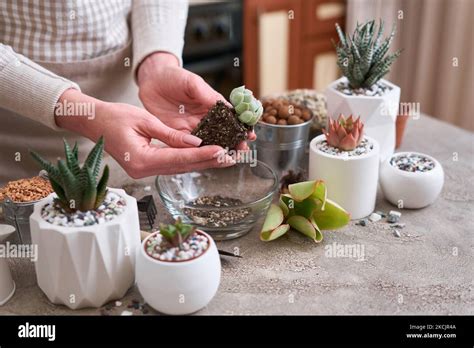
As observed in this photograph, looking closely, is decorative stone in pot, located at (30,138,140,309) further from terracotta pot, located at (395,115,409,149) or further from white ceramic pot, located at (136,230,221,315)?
terracotta pot, located at (395,115,409,149)

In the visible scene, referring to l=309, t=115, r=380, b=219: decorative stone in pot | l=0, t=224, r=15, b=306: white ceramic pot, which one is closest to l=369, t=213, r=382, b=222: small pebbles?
l=309, t=115, r=380, b=219: decorative stone in pot

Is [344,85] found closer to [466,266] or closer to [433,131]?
[433,131]

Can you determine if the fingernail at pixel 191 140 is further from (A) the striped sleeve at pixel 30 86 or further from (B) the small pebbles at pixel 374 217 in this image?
(B) the small pebbles at pixel 374 217

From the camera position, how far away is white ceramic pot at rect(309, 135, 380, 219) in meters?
1.41

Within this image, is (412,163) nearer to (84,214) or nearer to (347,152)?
(347,152)

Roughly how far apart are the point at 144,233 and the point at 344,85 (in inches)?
27.9

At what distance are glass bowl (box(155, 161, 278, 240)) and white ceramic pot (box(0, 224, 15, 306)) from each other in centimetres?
34

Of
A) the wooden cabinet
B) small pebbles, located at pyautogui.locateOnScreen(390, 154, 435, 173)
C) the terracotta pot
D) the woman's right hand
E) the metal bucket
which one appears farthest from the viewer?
the wooden cabinet

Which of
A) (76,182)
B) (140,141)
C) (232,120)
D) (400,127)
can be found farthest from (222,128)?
(400,127)

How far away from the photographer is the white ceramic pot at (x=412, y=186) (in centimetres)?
148

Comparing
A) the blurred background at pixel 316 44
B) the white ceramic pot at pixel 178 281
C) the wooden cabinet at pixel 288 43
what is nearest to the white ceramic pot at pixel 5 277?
the white ceramic pot at pixel 178 281

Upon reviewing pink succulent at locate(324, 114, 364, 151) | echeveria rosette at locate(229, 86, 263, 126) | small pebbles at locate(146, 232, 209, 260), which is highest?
echeveria rosette at locate(229, 86, 263, 126)

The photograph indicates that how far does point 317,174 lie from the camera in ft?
4.80

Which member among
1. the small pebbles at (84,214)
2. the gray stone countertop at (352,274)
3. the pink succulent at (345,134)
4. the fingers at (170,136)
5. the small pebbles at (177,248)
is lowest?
the gray stone countertop at (352,274)
